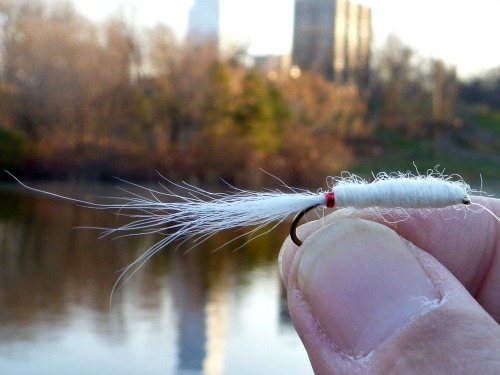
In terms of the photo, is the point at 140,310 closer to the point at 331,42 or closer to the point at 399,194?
the point at 399,194

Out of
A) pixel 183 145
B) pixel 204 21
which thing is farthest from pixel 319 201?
pixel 204 21

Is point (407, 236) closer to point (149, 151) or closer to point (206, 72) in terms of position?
point (149, 151)

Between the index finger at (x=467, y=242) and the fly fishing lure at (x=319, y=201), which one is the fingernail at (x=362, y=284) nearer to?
the fly fishing lure at (x=319, y=201)

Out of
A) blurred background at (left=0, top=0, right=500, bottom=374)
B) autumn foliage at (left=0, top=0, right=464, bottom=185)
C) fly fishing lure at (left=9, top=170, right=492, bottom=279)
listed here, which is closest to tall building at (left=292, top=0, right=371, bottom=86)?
blurred background at (left=0, top=0, right=500, bottom=374)

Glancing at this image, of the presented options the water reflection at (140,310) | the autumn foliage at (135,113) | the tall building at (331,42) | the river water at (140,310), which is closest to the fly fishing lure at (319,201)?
the river water at (140,310)

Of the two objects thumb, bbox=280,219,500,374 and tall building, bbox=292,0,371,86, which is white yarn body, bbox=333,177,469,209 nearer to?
thumb, bbox=280,219,500,374

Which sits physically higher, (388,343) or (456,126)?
(388,343)

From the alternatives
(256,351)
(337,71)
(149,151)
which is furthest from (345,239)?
(337,71)
